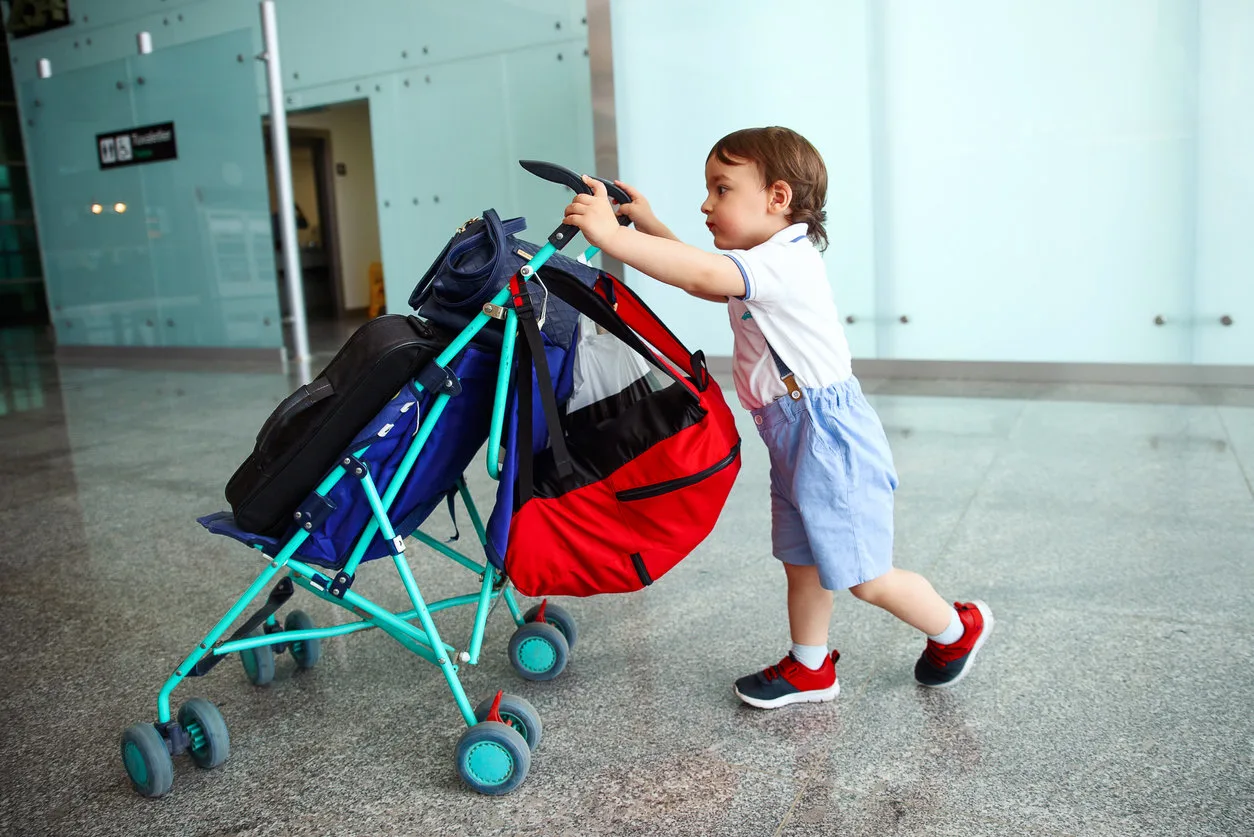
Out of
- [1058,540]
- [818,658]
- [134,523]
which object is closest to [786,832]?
[818,658]

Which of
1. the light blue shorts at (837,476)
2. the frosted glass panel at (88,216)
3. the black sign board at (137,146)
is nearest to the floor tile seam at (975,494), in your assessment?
the light blue shorts at (837,476)

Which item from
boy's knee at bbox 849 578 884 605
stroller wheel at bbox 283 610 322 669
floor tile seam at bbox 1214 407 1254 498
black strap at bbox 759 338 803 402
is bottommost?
floor tile seam at bbox 1214 407 1254 498

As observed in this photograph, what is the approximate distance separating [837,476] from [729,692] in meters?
0.59

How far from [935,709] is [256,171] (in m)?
7.75

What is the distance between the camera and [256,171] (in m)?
8.44

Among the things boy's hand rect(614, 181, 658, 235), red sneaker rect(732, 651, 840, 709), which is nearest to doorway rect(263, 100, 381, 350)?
boy's hand rect(614, 181, 658, 235)

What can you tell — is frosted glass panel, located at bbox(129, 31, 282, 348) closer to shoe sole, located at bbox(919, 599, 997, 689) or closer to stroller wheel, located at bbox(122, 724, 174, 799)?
stroller wheel, located at bbox(122, 724, 174, 799)

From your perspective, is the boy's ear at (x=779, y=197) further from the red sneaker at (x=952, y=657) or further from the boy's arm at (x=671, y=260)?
the red sneaker at (x=952, y=657)

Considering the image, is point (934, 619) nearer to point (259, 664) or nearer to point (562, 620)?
point (562, 620)

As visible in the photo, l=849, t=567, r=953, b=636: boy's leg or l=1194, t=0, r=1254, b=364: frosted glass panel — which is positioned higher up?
l=1194, t=0, r=1254, b=364: frosted glass panel

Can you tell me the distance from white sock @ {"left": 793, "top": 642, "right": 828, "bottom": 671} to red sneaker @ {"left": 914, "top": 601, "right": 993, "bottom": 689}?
22 cm

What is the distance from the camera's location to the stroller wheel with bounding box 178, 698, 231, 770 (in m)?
1.97

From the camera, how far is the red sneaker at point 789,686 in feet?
6.91

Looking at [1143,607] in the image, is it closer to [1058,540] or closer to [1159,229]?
[1058,540]
